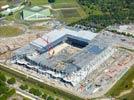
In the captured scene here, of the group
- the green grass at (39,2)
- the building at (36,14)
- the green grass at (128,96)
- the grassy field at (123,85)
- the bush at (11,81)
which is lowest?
the green grass at (128,96)

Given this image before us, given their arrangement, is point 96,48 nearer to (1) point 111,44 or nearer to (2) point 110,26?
(1) point 111,44

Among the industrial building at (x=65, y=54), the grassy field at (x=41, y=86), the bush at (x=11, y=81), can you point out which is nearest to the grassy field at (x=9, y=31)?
the industrial building at (x=65, y=54)

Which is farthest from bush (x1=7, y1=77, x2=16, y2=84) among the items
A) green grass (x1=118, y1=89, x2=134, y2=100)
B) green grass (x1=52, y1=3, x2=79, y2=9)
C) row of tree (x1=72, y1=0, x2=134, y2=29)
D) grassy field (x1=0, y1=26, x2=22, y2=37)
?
green grass (x1=52, y1=3, x2=79, y2=9)

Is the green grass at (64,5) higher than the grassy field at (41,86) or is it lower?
higher

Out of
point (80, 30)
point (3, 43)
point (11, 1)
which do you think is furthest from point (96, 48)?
Result: point (11, 1)

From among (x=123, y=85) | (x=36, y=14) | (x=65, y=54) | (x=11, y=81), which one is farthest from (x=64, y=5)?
(x=123, y=85)

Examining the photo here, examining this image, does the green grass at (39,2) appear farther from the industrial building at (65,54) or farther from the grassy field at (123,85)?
the grassy field at (123,85)

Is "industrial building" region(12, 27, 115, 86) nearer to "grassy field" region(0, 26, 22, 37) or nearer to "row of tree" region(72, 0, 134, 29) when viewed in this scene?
"grassy field" region(0, 26, 22, 37)
